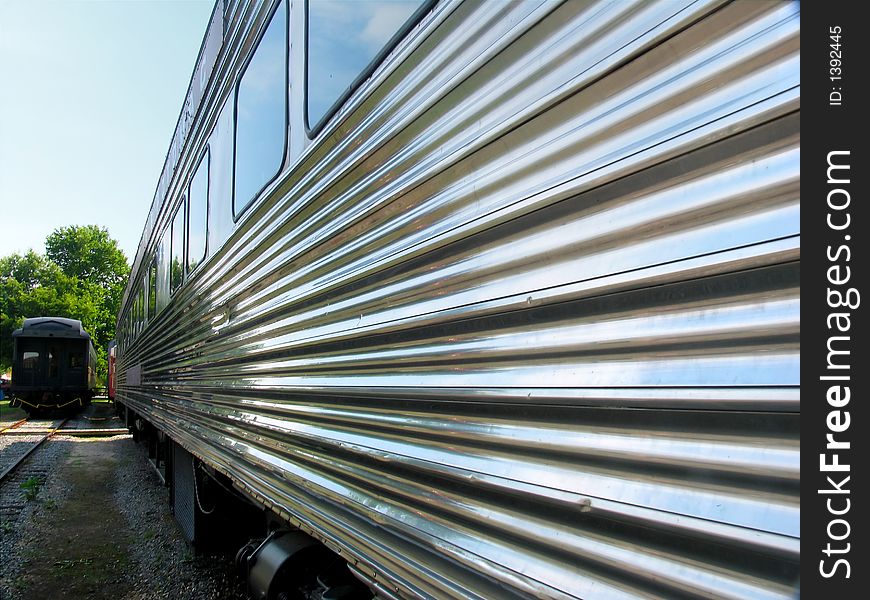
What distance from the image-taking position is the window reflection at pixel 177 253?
205 inches

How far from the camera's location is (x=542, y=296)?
3.94ft

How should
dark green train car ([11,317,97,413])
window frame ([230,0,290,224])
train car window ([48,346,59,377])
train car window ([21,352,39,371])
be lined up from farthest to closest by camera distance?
train car window ([48,346,59,377]) < train car window ([21,352,39,371]) < dark green train car ([11,317,97,413]) < window frame ([230,0,290,224])

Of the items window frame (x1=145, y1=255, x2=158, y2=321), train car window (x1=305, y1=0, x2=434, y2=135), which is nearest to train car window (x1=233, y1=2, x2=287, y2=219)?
train car window (x1=305, y1=0, x2=434, y2=135)

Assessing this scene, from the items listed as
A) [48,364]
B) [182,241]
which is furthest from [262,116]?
[48,364]

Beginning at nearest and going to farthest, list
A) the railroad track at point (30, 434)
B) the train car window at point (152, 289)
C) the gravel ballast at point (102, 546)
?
the gravel ballast at point (102, 546), the train car window at point (152, 289), the railroad track at point (30, 434)

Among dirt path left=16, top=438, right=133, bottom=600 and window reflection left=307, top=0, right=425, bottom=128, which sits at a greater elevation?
window reflection left=307, top=0, right=425, bottom=128

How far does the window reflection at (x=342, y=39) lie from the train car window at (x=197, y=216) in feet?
7.15

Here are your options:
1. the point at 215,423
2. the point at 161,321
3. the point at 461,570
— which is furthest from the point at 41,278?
the point at 461,570

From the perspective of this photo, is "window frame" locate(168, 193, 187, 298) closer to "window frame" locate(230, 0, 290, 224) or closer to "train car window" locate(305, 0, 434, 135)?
"window frame" locate(230, 0, 290, 224)

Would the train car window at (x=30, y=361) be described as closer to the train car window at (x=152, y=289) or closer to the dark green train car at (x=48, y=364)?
the dark green train car at (x=48, y=364)

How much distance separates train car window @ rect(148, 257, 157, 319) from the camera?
7.21 m

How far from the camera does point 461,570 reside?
136cm

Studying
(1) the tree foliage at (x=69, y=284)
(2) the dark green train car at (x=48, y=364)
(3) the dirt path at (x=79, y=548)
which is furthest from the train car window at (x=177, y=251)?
(1) the tree foliage at (x=69, y=284)

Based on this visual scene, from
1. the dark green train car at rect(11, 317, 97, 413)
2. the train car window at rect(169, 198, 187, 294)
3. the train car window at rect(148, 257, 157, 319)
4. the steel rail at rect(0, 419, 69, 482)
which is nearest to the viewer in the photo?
the train car window at rect(169, 198, 187, 294)
